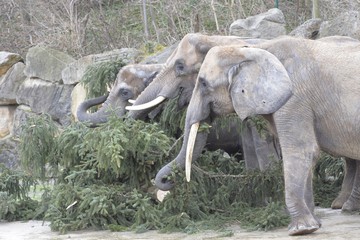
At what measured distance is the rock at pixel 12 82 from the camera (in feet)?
60.6

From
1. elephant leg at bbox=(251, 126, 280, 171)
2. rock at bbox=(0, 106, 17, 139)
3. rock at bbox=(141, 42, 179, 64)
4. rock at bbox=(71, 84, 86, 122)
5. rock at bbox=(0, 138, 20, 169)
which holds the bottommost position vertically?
rock at bbox=(0, 138, 20, 169)

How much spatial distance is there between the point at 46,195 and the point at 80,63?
656cm

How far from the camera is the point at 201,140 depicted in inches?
373

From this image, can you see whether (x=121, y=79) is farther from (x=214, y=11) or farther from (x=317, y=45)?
(x=214, y=11)

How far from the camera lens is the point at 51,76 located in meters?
17.7

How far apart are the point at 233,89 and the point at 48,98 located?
9.36 meters

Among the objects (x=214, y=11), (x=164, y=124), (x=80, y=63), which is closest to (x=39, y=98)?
(x=80, y=63)

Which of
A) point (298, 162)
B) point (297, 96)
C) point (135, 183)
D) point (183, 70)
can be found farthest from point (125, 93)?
point (298, 162)

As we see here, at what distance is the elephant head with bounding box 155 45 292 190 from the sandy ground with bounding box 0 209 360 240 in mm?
584

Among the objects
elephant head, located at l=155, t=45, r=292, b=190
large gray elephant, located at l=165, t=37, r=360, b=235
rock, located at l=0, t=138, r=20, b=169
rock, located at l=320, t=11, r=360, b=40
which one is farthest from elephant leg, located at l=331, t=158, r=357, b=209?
rock, located at l=0, t=138, r=20, b=169

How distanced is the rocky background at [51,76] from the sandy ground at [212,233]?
5.35 metres

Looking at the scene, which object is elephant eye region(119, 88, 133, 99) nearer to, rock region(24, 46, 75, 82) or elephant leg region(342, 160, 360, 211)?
elephant leg region(342, 160, 360, 211)

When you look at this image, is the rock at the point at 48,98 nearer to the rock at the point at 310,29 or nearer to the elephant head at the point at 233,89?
the rock at the point at 310,29

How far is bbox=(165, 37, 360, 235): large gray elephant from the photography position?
8398 millimetres
